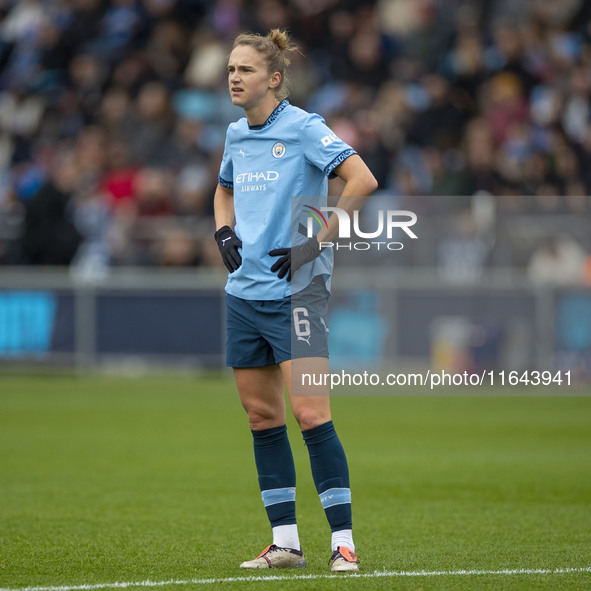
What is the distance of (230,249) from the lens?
529 centimetres

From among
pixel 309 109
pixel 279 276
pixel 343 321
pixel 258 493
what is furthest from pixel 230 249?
pixel 309 109

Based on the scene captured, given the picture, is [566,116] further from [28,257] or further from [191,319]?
[28,257]

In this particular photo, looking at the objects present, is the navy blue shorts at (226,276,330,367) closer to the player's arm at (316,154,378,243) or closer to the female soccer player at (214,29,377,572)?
the female soccer player at (214,29,377,572)

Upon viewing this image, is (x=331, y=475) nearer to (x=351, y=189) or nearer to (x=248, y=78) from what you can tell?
(x=351, y=189)

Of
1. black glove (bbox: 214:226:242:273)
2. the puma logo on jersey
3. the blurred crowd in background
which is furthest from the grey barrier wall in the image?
the puma logo on jersey

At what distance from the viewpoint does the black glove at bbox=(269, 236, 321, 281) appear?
507 cm

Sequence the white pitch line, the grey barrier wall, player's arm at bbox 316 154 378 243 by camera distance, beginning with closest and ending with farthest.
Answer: the white pitch line
player's arm at bbox 316 154 378 243
the grey barrier wall

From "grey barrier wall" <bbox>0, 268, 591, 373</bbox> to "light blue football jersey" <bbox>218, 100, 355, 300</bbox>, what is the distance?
346 inches

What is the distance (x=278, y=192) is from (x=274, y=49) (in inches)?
25.7

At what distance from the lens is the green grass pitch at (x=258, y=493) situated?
5.24m

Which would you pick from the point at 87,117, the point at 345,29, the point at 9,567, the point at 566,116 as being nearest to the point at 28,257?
the point at 87,117

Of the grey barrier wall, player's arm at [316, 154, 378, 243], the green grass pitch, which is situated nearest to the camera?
player's arm at [316, 154, 378, 243]

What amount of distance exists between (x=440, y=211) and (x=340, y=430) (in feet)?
13.3

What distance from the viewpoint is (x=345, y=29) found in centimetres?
1947
